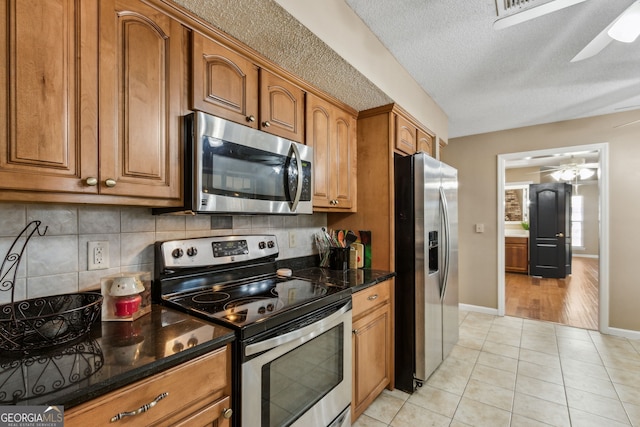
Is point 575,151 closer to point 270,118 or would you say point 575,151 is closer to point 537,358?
point 537,358

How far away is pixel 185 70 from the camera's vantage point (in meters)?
1.31

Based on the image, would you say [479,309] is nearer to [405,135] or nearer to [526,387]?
[526,387]

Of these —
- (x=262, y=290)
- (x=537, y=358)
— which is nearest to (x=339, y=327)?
(x=262, y=290)

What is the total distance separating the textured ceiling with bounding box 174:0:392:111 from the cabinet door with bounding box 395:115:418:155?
0.37m

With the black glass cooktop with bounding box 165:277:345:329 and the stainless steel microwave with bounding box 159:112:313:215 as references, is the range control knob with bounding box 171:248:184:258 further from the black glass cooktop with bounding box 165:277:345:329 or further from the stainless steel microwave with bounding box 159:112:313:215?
the stainless steel microwave with bounding box 159:112:313:215

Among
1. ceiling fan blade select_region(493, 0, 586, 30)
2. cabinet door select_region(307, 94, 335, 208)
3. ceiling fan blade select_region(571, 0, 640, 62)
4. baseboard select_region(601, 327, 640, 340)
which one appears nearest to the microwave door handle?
cabinet door select_region(307, 94, 335, 208)

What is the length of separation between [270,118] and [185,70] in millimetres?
497

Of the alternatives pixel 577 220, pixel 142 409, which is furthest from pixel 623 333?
pixel 577 220

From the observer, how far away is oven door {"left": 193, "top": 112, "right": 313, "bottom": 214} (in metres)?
1.32

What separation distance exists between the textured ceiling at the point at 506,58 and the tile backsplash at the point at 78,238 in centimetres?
156

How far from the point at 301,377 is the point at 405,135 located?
6.38ft

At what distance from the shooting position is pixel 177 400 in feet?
3.06

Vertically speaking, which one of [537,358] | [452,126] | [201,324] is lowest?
[537,358]

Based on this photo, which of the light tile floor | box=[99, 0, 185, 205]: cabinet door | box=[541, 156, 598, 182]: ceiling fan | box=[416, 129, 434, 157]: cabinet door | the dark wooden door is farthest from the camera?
the dark wooden door
